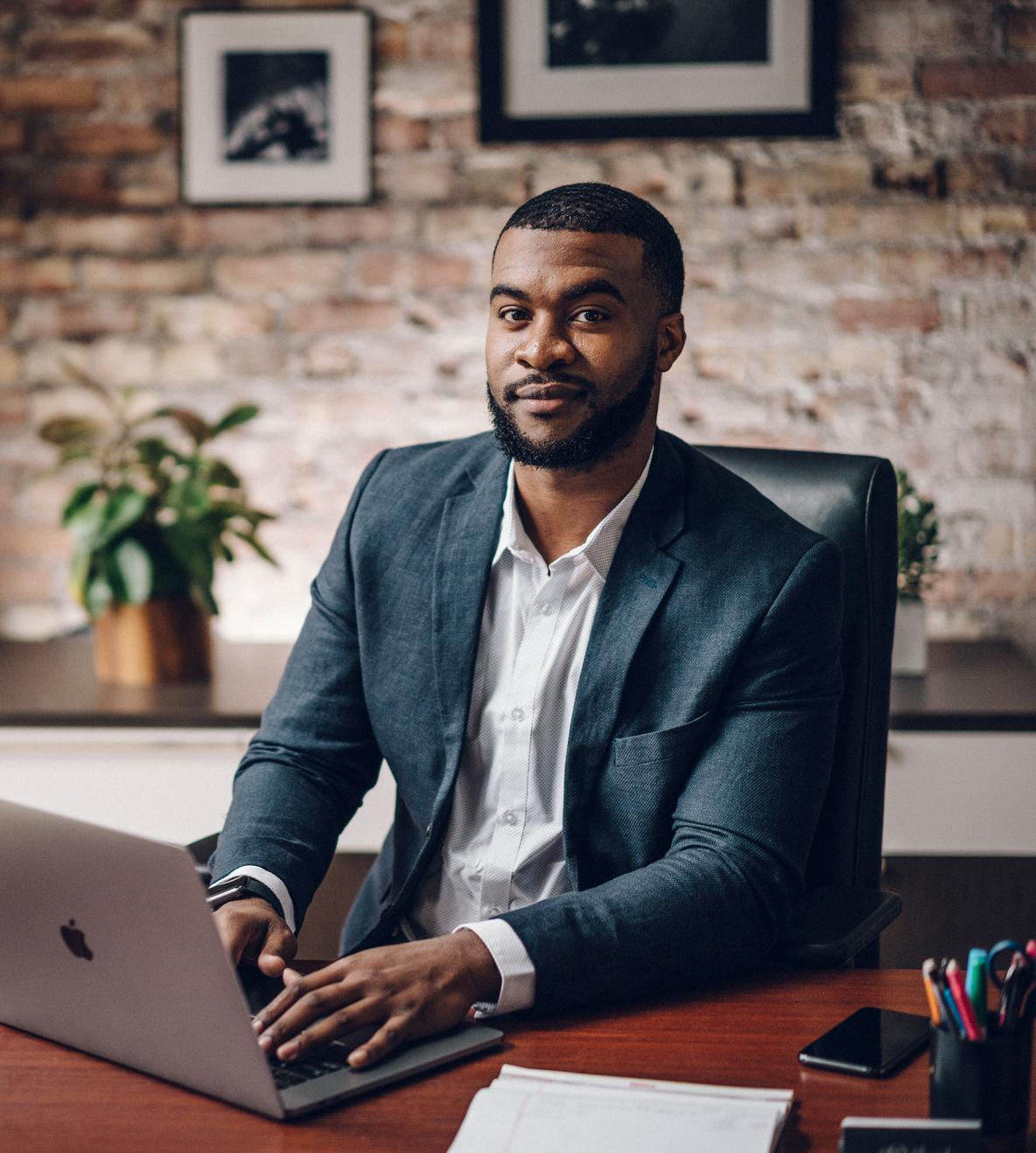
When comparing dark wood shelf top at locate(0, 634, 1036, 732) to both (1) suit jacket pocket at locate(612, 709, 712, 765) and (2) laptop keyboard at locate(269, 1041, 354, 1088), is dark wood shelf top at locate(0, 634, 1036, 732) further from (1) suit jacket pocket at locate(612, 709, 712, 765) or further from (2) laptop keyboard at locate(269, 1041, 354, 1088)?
(2) laptop keyboard at locate(269, 1041, 354, 1088)

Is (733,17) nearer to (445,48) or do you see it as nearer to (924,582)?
(445,48)

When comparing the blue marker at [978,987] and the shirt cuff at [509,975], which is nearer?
the blue marker at [978,987]

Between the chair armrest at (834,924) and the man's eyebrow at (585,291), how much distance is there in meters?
0.66

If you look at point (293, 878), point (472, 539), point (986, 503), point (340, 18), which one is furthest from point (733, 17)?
point (293, 878)

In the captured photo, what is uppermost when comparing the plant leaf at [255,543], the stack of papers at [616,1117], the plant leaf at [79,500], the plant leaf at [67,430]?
the plant leaf at [67,430]

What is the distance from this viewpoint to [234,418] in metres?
2.32

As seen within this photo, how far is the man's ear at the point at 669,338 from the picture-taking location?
151 centimetres

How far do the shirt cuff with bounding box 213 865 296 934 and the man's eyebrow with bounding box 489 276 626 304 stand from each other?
0.65 meters

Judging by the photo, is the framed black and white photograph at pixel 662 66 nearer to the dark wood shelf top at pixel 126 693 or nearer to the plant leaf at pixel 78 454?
the plant leaf at pixel 78 454

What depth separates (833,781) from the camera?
1471mm

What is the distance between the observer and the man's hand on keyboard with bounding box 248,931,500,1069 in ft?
3.22

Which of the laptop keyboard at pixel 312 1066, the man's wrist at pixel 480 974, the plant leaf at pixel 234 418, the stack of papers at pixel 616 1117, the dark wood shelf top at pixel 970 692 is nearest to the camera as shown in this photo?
the stack of papers at pixel 616 1117

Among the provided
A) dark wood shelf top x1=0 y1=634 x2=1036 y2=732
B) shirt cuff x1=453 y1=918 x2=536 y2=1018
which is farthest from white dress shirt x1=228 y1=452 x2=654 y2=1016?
dark wood shelf top x1=0 y1=634 x2=1036 y2=732

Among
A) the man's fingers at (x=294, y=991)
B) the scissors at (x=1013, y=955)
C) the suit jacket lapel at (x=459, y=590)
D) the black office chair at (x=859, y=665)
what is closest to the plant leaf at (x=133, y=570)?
the suit jacket lapel at (x=459, y=590)
